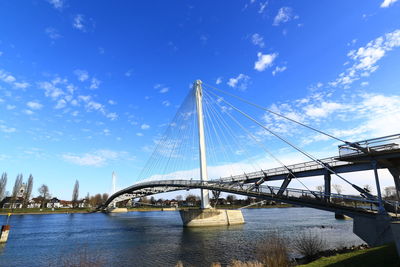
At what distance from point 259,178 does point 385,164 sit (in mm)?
16912

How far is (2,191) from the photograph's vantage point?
10862 cm

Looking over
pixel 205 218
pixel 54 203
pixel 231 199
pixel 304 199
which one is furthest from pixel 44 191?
pixel 304 199

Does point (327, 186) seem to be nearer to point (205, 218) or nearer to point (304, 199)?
point (304, 199)

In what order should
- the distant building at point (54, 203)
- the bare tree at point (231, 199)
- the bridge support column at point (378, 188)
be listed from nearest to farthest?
the bridge support column at point (378, 188), the bare tree at point (231, 199), the distant building at point (54, 203)

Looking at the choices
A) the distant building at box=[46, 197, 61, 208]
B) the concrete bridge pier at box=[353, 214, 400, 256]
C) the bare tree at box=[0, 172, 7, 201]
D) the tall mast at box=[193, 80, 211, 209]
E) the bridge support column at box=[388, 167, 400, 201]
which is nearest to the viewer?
the concrete bridge pier at box=[353, 214, 400, 256]

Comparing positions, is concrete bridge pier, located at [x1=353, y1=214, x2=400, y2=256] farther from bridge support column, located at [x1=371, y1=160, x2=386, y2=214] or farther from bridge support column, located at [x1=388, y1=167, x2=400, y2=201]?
bridge support column, located at [x1=388, y1=167, x2=400, y2=201]

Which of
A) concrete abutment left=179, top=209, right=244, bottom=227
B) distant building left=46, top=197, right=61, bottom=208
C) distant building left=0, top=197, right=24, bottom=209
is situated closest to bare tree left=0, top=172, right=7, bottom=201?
distant building left=0, top=197, right=24, bottom=209

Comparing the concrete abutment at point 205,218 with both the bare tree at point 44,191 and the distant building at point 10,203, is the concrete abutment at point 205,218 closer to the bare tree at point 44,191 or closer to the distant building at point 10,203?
the distant building at point 10,203

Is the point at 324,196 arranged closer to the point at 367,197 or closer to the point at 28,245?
the point at 367,197

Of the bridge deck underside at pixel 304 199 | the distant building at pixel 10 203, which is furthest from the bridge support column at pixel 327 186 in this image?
the distant building at pixel 10 203

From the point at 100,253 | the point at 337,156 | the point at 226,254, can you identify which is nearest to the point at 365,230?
the point at 337,156

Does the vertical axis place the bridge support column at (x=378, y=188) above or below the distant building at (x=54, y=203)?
above

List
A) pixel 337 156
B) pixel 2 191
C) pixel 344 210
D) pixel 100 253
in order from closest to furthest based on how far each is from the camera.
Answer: pixel 344 210 → pixel 337 156 → pixel 100 253 → pixel 2 191

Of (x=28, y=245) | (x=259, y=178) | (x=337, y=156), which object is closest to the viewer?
(x=337, y=156)
